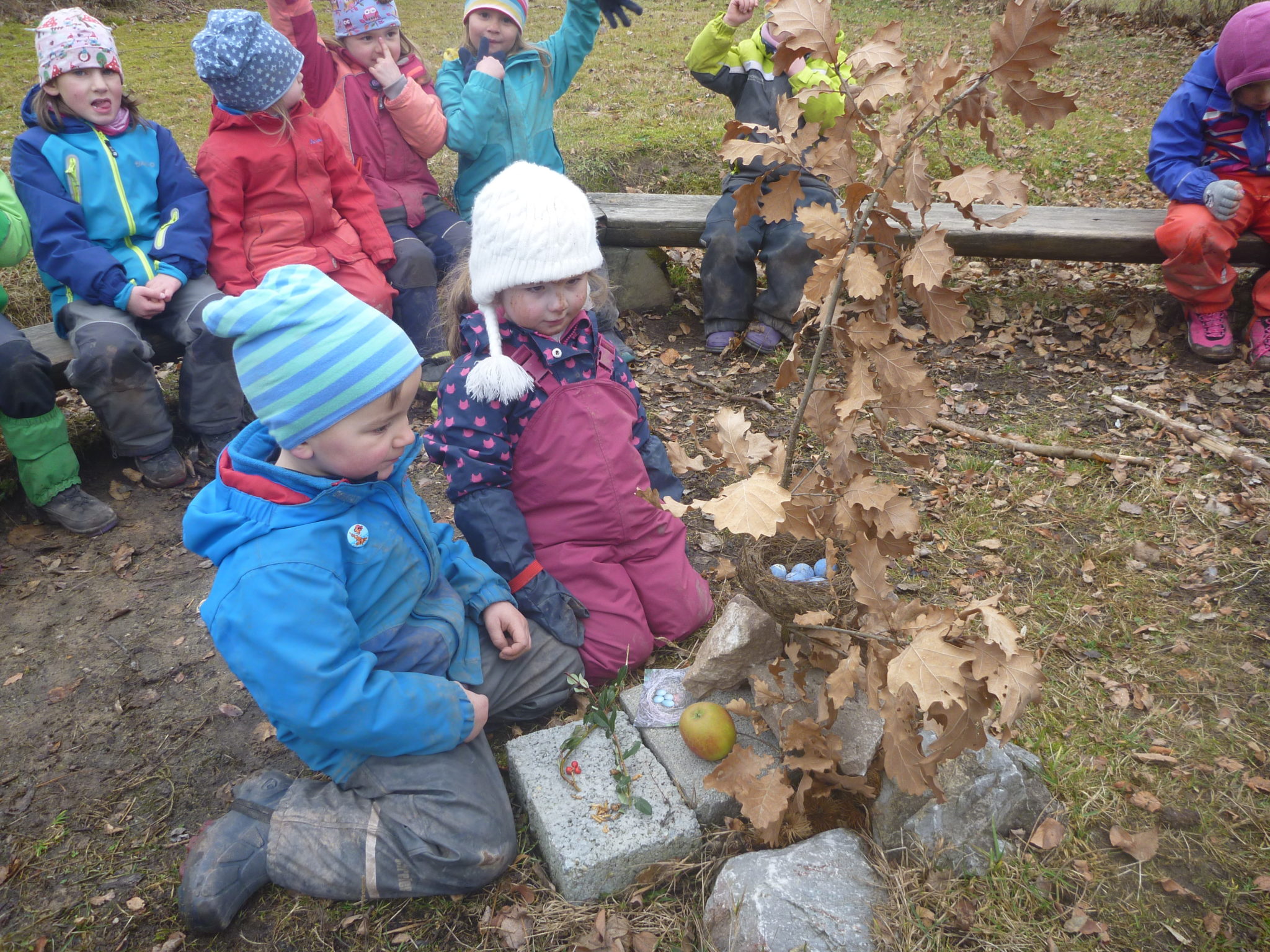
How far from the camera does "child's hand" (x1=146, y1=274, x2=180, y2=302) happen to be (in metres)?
3.89

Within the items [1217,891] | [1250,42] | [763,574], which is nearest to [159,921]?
[763,574]

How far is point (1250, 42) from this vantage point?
14.2 feet

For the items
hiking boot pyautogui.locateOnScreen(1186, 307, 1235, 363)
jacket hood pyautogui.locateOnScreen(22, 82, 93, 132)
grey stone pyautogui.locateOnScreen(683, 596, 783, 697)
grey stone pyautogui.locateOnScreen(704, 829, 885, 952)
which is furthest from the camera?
hiking boot pyautogui.locateOnScreen(1186, 307, 1235, 363)

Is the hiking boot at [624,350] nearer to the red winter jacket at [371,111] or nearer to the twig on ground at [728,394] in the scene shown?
the twig on ground at [728,394]

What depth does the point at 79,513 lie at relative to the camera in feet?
12.3

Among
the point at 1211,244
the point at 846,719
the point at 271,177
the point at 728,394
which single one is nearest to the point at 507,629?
the point at 846,719

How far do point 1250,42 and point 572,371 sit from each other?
4.13 meters

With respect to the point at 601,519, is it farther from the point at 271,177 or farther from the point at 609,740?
the point at 271,177

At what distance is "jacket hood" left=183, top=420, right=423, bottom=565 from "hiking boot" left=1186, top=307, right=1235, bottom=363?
16.0 feet

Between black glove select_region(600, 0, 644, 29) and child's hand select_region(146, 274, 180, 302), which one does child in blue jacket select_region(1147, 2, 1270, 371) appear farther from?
child's hand select_region(146, 274, 180, 302)

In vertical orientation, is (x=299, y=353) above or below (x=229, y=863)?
above

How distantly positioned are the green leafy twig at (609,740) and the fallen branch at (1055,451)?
2.21 m

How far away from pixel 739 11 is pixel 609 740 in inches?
156

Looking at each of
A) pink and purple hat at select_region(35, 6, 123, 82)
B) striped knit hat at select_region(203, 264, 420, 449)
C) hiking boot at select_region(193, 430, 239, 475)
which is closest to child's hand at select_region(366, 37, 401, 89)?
pink and purple hat at select_region(35, 6, 123, 82)
